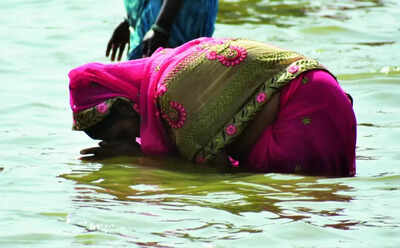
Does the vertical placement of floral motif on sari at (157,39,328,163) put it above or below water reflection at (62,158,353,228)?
above

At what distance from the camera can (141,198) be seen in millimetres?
4480

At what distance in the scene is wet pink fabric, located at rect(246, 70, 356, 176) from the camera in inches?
186

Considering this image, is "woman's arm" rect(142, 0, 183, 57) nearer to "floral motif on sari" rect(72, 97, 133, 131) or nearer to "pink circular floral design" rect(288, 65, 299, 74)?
"floral motif on sari" rect(72, 97, 133, 131)

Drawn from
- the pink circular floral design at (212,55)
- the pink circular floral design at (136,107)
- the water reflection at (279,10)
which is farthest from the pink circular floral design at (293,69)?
the water reflection at (279,10)

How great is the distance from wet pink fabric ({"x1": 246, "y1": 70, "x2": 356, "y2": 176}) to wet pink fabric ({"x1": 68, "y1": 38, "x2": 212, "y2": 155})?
1.84 ft

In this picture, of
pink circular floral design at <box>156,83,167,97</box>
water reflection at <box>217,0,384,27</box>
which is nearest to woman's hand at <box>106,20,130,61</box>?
pink circular floral design at <box>156,83,167,97</box>

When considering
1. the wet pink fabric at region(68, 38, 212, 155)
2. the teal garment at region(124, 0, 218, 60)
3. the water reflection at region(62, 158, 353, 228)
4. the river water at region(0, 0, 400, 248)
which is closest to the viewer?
the river water at region(0, 0, 400, 248)

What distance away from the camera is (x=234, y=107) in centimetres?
480

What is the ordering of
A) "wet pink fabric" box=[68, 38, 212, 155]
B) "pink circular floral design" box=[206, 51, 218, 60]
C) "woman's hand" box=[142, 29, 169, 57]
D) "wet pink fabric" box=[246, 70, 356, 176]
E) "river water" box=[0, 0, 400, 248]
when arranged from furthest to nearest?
1. "woman's hand" box=[142, 29, 169, 57]
2. "wet pink fabric" box=[68, 38, 212, 155]
3. "pink circular floral design" box=[206, 51, 218, 60]
4. "wet pink fabric" box=[246, 70, 356, 176]
5. "river water" box=[0, 0, 400, 248]

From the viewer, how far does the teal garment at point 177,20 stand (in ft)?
19.8

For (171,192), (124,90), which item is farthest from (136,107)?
(171,192)

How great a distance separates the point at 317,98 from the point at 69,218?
1.46 metres

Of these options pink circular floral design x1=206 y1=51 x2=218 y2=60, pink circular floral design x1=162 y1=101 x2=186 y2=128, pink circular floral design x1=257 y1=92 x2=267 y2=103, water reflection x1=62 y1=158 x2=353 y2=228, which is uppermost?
pink circular floral design x1=206 y1=51 x2=218 y2=60

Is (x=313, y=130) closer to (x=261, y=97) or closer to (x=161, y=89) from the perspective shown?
(x=261, y=97)
